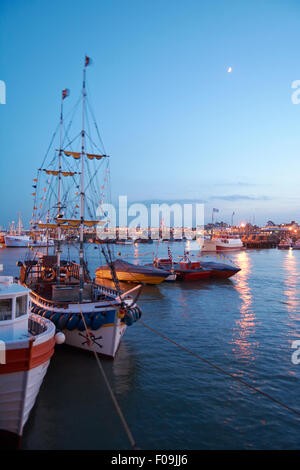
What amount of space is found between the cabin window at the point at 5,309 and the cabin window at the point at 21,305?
0.25 m

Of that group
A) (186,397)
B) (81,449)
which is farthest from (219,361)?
(81,449)

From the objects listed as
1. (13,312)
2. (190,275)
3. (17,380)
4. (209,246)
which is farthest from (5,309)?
(209,246)

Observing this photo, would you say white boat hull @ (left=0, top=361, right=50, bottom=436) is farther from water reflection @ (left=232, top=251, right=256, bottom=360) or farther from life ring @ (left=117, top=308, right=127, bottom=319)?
water reflection @ (left=232, top=251, right=256, bottom=360)

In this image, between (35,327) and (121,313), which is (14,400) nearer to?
(35,327)

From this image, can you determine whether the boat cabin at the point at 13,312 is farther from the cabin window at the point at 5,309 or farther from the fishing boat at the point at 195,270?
the fishing boat at the point at 195,270

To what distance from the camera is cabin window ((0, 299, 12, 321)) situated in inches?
381

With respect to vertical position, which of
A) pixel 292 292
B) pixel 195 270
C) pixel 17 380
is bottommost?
pixel 292 292

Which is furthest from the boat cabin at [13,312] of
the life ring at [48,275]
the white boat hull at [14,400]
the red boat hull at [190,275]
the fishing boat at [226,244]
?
the fishing boat at [226,244]

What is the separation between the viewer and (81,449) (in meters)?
7.92

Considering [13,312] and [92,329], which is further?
[92,329]

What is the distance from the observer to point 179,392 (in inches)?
438

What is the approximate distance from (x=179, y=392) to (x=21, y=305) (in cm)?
661
